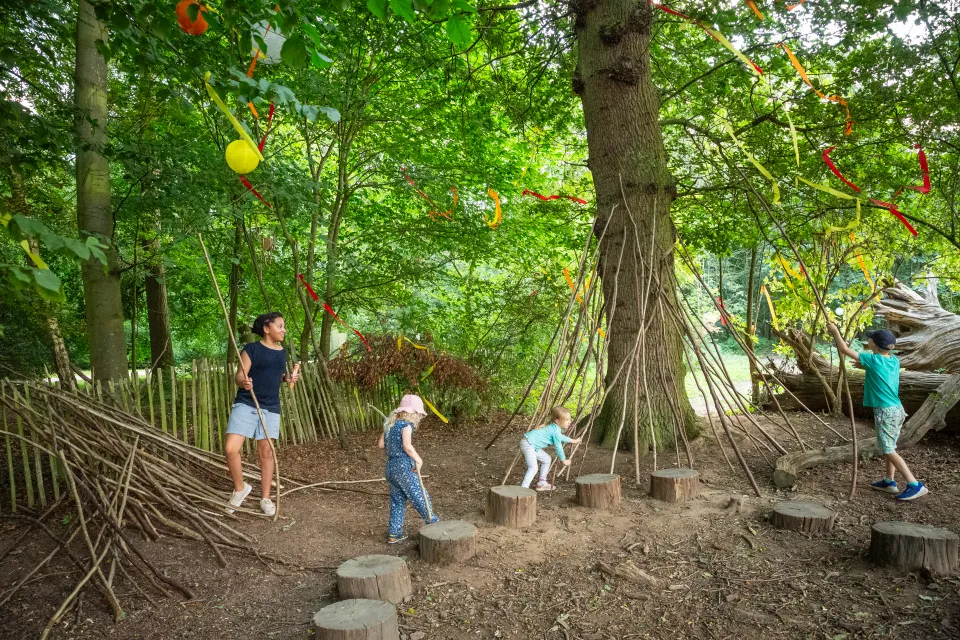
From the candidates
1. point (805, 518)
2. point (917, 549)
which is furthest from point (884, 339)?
point (917, 549)

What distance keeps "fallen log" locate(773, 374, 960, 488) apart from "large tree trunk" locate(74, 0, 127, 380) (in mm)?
5224

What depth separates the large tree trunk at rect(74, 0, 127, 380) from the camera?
15.8ft

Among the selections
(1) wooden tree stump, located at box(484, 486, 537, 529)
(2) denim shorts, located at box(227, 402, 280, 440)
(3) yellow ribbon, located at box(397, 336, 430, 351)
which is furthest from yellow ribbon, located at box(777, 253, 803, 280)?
(2) denim shorts, located at box(227, 402, 280, 440)

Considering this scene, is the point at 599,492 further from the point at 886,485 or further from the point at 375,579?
the point at 886,485

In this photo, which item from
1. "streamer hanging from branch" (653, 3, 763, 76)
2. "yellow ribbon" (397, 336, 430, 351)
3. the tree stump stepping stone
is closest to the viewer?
Result: the tree stump stepping stone

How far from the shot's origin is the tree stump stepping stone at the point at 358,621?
1972mm

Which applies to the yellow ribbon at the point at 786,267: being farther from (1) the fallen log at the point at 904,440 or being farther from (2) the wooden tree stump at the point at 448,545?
(2) the wooden tree stump at the point at 448,545

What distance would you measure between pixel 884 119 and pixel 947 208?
4.68 feet

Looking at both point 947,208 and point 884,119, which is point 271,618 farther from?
point 947,208

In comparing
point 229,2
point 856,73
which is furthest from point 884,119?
point 229,2

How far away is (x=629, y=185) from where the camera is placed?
4.47m

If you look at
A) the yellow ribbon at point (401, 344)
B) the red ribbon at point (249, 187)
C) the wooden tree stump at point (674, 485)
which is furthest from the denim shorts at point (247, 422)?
the wooden tree stump at point (674, 485)

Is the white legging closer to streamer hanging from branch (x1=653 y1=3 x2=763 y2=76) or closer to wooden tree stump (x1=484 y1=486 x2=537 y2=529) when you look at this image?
wooden tree stump (x1=484 y1=486 x2=537 y2=529)

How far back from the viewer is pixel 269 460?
3.71 meters
